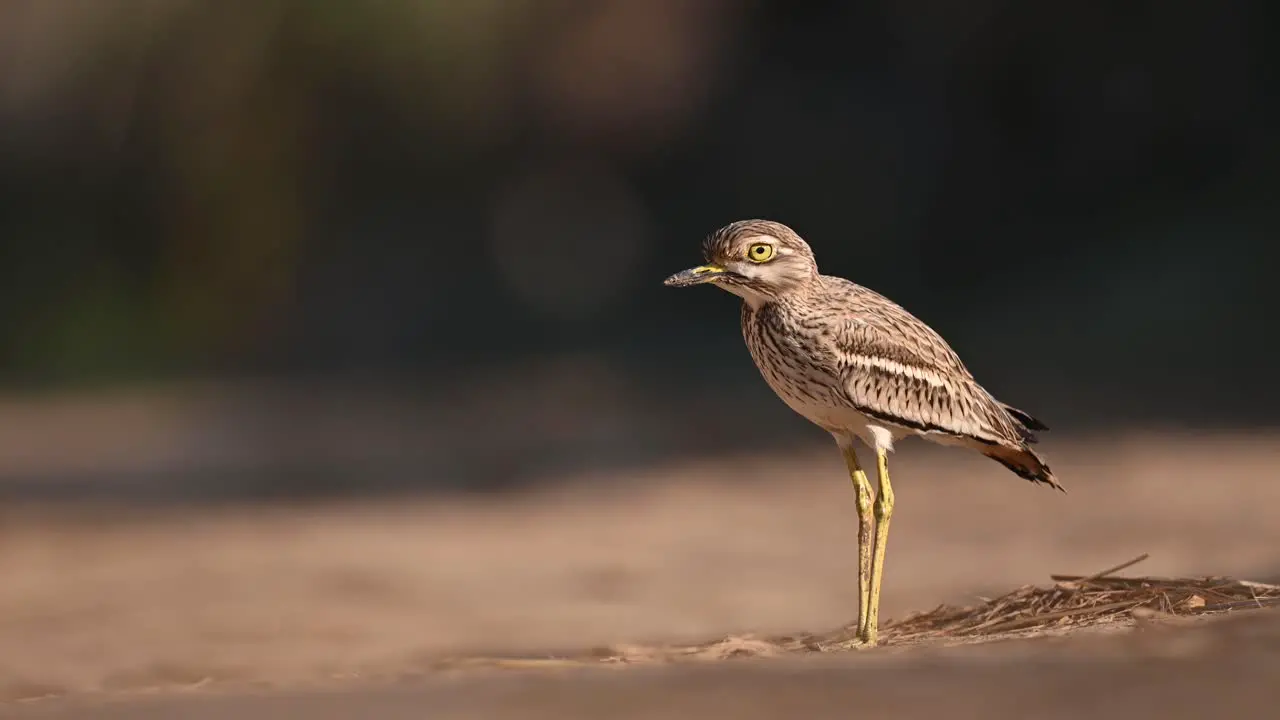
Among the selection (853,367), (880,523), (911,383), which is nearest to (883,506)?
(880,523)

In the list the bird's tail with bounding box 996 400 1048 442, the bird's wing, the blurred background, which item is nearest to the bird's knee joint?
the bird's wing

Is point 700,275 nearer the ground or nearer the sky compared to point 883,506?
nearer the sky

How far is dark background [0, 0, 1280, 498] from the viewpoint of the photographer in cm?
1441

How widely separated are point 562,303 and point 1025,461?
1735 centimetres

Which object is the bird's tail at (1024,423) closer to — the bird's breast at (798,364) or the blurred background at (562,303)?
the bird's breast at (798,364)

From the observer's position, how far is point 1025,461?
505 centimetres

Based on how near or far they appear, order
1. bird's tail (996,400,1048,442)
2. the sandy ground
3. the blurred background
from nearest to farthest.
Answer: the sandy ground
bird's tail (996,400,1048,442)
the blurred background

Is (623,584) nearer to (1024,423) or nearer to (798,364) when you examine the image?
(1024,423)

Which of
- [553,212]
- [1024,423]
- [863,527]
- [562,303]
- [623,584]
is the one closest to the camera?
[863,527]

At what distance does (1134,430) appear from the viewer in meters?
10.8

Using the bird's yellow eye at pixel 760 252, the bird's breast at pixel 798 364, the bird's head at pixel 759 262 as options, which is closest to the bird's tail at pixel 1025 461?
the bird's breast at pixel 798 364

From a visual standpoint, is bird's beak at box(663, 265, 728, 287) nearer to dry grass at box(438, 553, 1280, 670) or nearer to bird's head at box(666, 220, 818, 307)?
bird's head at box(666, 220, 818, 307)

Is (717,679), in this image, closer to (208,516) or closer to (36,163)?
(208,516)

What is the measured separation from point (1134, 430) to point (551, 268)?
12.7 meters
